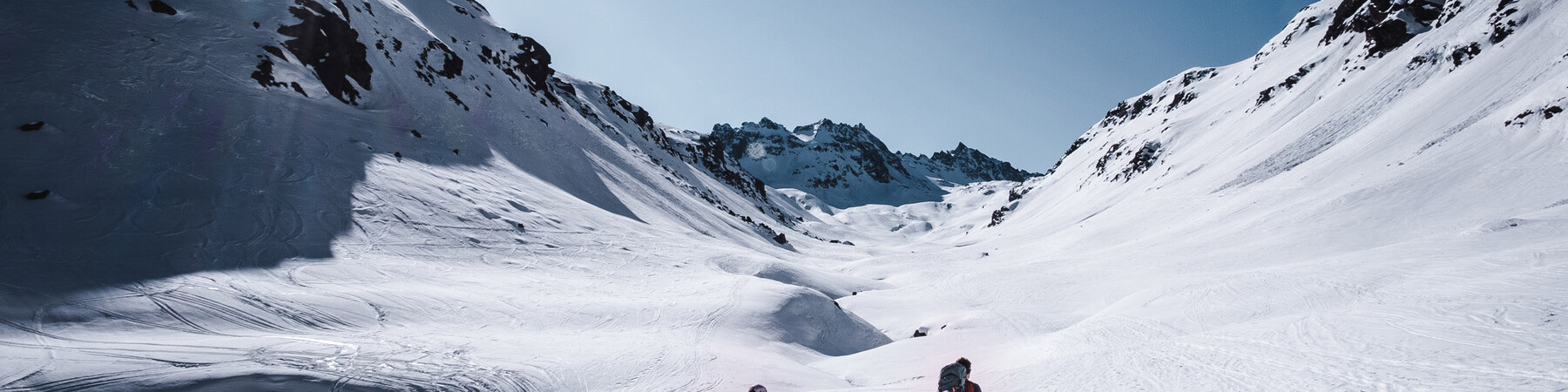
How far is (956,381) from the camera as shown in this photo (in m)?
7.22

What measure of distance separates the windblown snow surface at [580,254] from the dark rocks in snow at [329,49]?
18 cm

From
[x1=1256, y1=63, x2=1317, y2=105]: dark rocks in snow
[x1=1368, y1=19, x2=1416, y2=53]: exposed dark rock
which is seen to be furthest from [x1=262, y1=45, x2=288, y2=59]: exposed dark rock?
[x1=1256, y1=63, x2=1317, y2=105]: dark rocks in snow

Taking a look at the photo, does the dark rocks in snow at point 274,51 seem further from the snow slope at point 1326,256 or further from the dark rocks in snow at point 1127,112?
the dark rocks in snow at point 1127,112

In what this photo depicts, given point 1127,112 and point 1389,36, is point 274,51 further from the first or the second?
point 1127,112

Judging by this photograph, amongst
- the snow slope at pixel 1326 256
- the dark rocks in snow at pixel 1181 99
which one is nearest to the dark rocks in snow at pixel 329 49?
the snow slope at pixel 1326 256

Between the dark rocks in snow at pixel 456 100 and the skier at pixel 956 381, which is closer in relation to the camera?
the skier at pixel 956 381

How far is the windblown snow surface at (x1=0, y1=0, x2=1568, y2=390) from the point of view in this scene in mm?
8656

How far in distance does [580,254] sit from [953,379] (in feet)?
58.7

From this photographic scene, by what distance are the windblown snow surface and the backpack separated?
284 cm

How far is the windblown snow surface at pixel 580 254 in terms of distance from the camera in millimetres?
8656

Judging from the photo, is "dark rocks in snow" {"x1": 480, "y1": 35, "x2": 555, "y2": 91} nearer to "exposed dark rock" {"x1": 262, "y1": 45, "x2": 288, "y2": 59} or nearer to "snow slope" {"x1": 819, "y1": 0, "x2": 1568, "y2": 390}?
"exposed dark rock" {"x1": 262, "y1": 45, "x2": 288, "y2": 59}

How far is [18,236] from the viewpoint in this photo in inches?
408

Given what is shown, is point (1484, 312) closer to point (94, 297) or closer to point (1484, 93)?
point (94, 297)

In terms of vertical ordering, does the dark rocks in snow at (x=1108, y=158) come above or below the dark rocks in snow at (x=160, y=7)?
above
